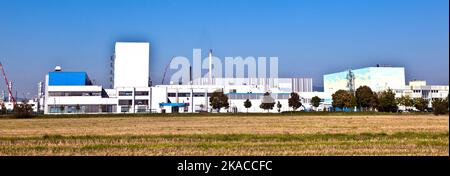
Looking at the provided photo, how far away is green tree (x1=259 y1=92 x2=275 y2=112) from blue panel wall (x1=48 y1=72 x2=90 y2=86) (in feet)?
180

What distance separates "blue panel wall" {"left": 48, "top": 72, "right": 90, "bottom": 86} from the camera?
478 ft

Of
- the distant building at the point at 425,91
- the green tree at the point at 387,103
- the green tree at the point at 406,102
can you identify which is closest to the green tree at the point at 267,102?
the green tree at the point at 387,103

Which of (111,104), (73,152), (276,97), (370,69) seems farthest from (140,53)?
(73,152)

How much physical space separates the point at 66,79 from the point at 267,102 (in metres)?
60.4

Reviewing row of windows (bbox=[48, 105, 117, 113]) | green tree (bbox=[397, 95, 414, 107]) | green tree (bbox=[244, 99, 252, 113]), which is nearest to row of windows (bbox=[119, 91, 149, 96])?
row of windows (bbox=[48, 105, 117, 113])

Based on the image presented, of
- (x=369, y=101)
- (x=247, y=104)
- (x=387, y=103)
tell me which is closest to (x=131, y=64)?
(x=247, y=104)

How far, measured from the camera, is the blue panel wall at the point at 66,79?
146 metres

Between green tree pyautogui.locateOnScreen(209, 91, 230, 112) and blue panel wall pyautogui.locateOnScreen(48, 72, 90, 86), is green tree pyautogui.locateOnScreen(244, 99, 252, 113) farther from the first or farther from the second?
blue panel wall pyautogui.locateOnScreen(48, 72, 90, 86)

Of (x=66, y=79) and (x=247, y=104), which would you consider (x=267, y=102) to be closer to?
(x=247, y=104)

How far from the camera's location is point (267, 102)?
146875 mm

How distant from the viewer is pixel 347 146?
64.8 feet
